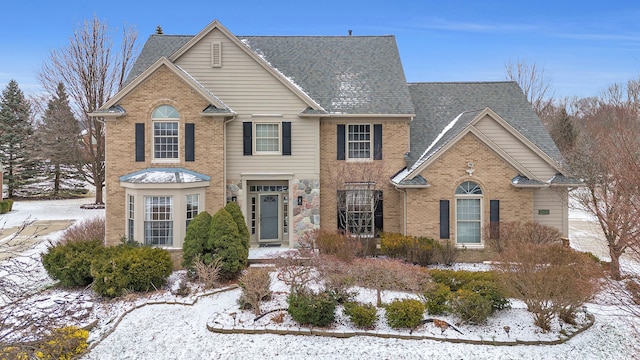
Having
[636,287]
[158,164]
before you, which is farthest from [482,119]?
[158,164]

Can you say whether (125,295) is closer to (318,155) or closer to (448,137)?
(318,155)

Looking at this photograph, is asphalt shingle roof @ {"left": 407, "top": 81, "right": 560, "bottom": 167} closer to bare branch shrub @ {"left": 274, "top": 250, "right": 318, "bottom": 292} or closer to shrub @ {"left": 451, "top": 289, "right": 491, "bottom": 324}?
bare branch shrub @ {"left": 274, "top": 250, "right": 318, "bottom": 292}

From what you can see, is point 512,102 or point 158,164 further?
point 512,102

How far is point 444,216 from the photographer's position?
16031 millimetres

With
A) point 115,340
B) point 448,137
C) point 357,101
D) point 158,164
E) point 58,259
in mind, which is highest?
point 357,101

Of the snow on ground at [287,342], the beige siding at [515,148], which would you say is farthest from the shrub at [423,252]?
the beige siding at [515,148]

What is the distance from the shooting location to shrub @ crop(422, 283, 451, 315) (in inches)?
420

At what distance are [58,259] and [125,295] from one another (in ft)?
8.87

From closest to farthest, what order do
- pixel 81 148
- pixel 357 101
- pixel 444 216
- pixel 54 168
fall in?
pixel 444 216 → pixel 357 101 → pixel 81 148 → pixel 54 168

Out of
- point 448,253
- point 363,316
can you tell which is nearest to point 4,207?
point 448,253

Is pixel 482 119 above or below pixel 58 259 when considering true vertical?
above

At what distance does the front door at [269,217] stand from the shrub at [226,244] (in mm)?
4556

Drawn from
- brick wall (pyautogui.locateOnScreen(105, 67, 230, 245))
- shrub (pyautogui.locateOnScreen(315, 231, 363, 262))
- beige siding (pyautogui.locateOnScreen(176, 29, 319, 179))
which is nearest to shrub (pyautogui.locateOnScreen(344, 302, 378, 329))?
shrub (pyautogui.locateOnScreen(315, 231, 363, 262))

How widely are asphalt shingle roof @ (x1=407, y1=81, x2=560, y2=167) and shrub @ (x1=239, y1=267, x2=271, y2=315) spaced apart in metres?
9.07
